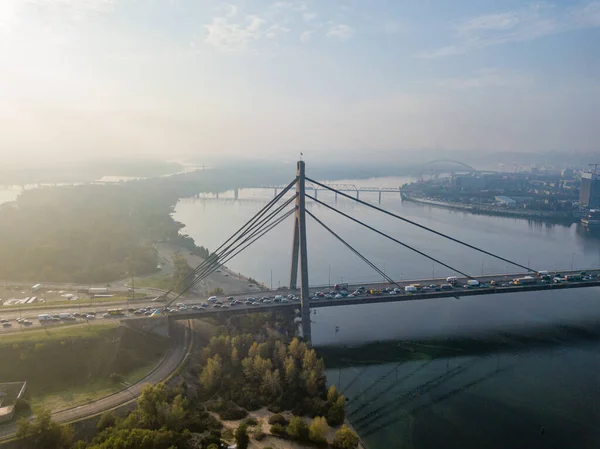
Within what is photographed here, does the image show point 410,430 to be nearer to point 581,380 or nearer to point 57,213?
point 581,380

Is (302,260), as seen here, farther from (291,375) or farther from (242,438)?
(242,438)

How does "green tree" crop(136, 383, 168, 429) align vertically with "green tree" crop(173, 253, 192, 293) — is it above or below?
below

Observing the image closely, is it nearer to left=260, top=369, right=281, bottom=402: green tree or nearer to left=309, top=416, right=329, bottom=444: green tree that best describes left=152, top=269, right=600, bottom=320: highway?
left=260, top=369, right=281, bottom=402: green tree

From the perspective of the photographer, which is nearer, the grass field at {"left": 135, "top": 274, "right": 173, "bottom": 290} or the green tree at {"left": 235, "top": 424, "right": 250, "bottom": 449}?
the green tree at {"left": 235, "top": 424, "right": 250, "bottom": 449}

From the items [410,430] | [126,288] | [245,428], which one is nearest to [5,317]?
[126,288]

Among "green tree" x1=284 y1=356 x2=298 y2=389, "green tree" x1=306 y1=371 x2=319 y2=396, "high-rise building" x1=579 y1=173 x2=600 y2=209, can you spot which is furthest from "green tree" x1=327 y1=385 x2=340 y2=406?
"high-rise building" x1=579 y1=173 x2=600 y2=209

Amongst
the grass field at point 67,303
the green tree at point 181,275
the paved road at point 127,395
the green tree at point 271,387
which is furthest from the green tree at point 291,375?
the grass field at point 67,303

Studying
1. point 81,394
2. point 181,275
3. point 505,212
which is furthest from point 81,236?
point 505,212
